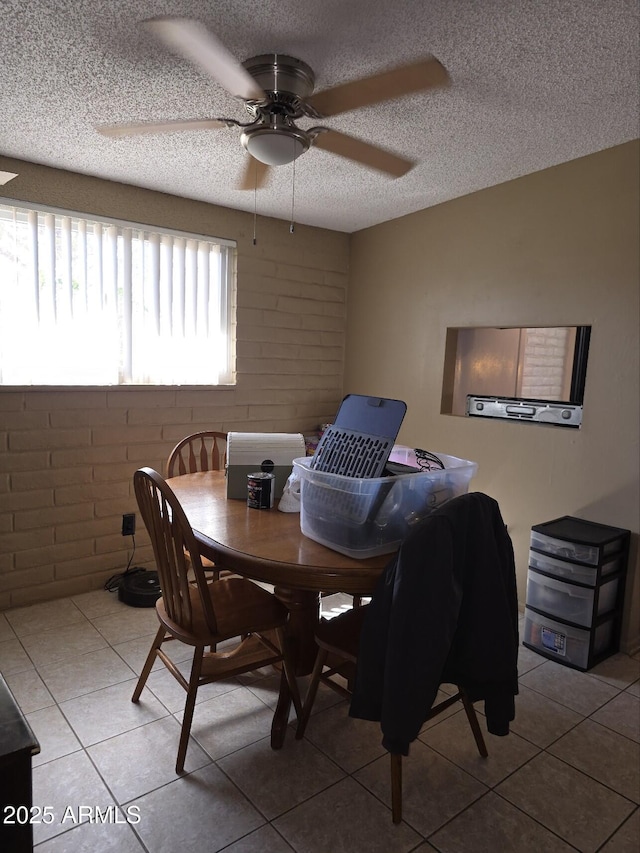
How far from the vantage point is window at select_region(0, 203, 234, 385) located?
281 centimetres

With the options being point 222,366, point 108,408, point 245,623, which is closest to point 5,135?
point 108,408

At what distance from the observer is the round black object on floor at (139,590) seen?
2887 millimetres

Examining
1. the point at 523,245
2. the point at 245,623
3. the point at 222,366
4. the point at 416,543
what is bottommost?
the point at 245,623

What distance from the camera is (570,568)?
2420mm

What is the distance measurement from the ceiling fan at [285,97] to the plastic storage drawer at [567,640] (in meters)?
2.22

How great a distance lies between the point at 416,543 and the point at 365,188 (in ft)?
7.62

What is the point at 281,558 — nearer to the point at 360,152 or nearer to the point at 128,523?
Result: the point at 360,152

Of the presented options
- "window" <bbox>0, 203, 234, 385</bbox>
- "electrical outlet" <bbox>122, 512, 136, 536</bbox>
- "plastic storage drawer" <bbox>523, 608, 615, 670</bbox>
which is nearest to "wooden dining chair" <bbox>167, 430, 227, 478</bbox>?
"electrical outlet" <bbox>122, 512, 136, 536</bbox>

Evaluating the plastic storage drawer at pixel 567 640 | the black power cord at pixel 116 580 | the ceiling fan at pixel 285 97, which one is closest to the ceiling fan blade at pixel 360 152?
the ceiling fan at pixel 285 97

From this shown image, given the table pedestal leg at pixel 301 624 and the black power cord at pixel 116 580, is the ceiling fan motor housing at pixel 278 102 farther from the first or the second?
the black power cord at pixel 116 580

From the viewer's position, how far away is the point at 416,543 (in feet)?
4.51

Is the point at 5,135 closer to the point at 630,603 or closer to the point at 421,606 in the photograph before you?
the point at 421,606

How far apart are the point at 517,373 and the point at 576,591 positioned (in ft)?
4.80

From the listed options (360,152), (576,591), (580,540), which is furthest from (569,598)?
(360,152)
